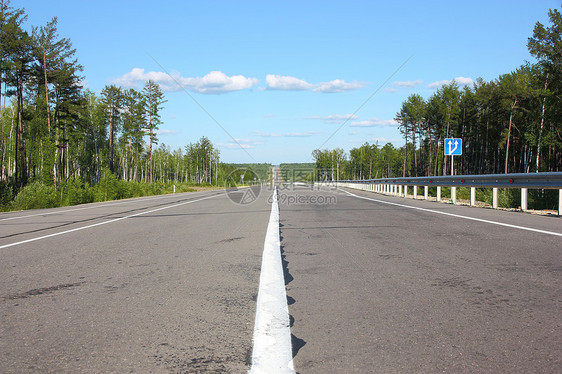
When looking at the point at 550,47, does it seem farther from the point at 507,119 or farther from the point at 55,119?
the point at 55,119

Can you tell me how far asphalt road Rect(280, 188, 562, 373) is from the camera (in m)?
2.81

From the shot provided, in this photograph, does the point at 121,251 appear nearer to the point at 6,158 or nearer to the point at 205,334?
the point at 205,334

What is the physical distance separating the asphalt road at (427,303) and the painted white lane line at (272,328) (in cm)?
8

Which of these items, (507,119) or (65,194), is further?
(507,119)

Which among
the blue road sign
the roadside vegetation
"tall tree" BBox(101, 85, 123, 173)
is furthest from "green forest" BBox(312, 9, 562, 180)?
"tall tree" BBox(101, 85, 123, 173)

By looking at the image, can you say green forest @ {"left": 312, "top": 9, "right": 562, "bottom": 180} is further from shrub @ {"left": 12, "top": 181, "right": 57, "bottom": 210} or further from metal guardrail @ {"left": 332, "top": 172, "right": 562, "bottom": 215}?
shrub @ {"left": 12, "top": 181, "right": 57, "bottom": 210}

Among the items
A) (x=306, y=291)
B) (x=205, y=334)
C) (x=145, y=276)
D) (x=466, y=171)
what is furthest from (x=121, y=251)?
(x=466, y=171)

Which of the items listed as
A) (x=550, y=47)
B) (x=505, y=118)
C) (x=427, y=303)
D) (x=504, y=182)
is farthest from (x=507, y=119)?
(x=427, y=303)

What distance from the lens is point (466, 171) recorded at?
327 ft

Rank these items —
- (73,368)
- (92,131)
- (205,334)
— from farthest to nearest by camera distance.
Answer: (92,131) < (205,334) < (73,368)

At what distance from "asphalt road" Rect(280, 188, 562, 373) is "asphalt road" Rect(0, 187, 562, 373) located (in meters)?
0.01

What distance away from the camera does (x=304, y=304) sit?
4039mm

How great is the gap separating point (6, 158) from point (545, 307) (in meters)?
89.5

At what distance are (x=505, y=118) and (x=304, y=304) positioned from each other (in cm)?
8121
